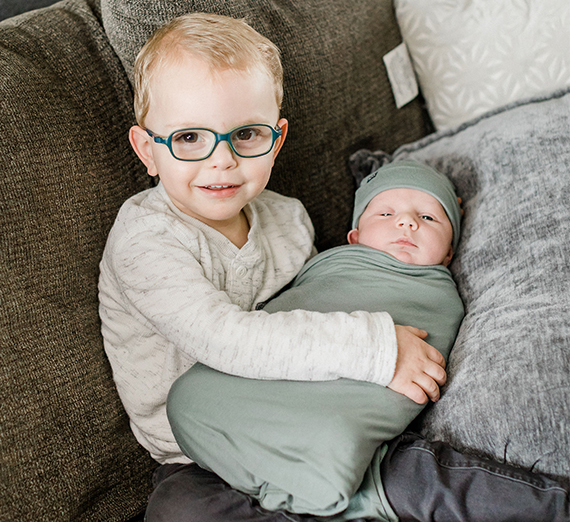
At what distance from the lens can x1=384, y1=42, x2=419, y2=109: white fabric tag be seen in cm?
159

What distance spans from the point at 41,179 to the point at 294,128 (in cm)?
60

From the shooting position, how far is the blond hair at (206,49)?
898 millimetres

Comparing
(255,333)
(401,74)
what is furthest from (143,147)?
(401,74)

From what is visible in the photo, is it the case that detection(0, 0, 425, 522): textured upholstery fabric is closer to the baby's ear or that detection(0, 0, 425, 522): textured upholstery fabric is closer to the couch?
the couch

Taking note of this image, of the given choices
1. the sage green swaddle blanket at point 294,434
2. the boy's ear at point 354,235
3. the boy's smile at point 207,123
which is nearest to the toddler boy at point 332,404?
the sage green swaddle blanket at point 294,434

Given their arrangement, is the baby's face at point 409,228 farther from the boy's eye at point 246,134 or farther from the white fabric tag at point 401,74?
the white fabric tag at point 401,74

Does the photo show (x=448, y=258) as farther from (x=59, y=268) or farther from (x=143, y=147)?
(x=59, y=268)

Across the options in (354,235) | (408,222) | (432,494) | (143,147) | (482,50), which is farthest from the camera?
(482,50)

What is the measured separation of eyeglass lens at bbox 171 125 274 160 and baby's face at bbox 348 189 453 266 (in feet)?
1.18

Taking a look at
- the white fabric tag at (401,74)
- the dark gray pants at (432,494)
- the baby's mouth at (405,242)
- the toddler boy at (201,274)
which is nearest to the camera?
the dark gray pants at (432,494)

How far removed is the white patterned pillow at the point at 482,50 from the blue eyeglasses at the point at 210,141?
0.87m

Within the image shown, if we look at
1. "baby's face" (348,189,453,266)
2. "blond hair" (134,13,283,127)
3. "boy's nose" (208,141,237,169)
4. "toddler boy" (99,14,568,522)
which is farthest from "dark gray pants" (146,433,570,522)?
"blond hair" (134,13,283,127)

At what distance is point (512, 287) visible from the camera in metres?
1.03

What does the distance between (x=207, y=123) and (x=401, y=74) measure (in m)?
0.93
